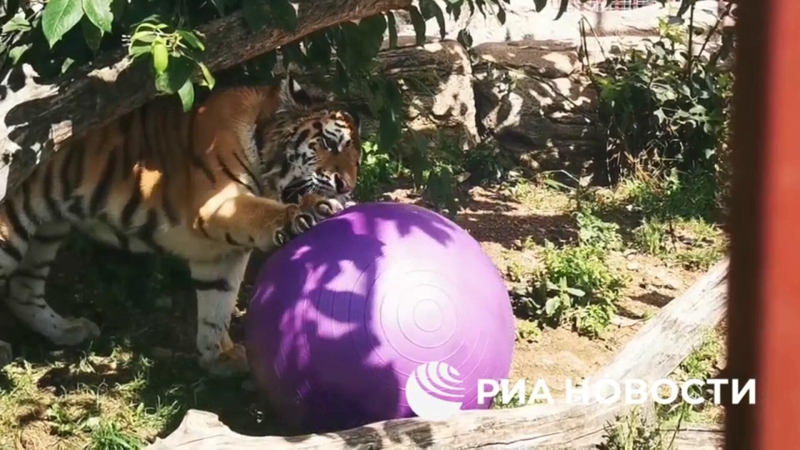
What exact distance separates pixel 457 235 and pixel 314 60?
3.33 ft

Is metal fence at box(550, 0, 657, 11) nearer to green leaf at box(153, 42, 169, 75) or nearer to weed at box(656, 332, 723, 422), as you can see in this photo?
weed at box(656, 332, 723, 422)

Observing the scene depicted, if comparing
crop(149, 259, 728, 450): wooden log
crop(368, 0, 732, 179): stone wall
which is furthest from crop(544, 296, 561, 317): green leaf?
crop(368, 0, 732, 179): stone wall

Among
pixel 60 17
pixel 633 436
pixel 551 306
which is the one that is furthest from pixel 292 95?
pixel 633 436

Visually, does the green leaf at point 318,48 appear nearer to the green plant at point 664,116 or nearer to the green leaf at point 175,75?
the green leaf at point 175,75

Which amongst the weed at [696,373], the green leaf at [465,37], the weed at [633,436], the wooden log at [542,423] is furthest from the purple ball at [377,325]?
the green leaf at [465,37]

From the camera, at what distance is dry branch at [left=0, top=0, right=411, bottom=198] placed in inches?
121

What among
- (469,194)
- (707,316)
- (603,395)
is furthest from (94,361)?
(469,194)

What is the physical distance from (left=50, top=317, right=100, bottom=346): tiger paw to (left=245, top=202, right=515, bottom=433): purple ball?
1.16 meters

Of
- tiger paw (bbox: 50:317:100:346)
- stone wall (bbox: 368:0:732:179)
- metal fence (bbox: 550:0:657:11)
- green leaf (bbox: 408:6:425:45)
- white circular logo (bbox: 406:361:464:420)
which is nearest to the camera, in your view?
white circular logo (bbox: 406:361:464:420)

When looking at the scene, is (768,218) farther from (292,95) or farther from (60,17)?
(292,95)

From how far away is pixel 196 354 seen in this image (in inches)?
163

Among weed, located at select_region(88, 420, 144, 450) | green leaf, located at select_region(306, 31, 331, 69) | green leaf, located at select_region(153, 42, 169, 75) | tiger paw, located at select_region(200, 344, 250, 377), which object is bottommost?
tiger paw, located at select_region(200, 344, 250, 377)

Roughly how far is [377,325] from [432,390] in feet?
0.79

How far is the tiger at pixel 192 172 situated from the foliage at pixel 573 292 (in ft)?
3.49
